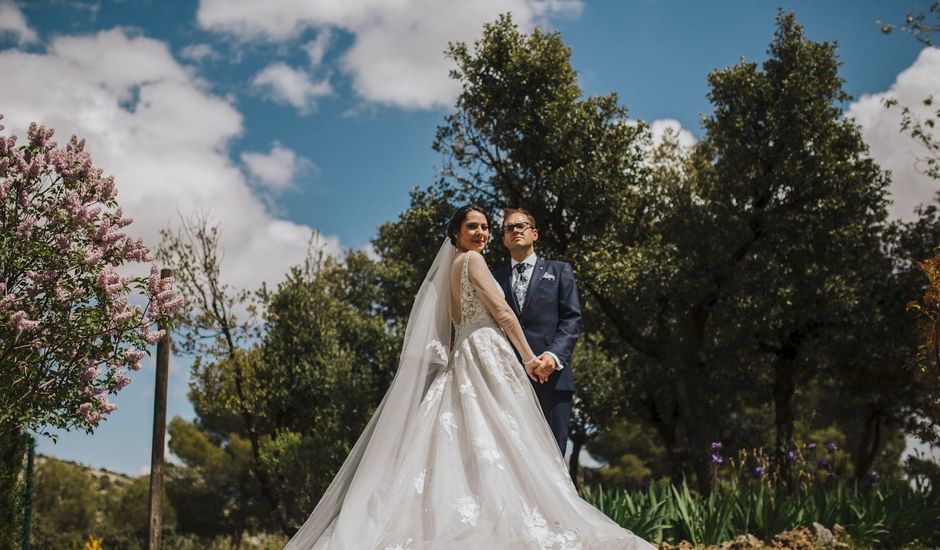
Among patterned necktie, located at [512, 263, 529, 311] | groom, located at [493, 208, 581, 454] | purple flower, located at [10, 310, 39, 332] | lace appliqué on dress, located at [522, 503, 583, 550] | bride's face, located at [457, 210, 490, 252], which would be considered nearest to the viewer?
lace appliqué on dress, located at [522, 503, 583, 550]

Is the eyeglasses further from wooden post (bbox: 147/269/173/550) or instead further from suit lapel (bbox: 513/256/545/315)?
wooden post (bbox: 147/269/173/550)

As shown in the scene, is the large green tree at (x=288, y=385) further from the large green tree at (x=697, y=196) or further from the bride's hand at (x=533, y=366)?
the bride's hand at (x=533, y=366)

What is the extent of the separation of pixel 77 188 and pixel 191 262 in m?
13.4

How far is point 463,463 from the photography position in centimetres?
680

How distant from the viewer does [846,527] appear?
1214cm

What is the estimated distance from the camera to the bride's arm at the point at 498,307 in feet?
24.2

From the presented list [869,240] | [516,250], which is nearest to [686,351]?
[869,240]

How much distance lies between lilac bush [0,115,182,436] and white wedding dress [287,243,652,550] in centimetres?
416

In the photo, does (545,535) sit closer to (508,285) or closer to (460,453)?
(460,453)

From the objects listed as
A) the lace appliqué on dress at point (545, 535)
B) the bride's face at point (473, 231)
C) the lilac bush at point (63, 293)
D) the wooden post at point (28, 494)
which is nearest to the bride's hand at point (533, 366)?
the bride's face at point (473, 231)

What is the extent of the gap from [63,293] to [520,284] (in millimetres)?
5512

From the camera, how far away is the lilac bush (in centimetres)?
980

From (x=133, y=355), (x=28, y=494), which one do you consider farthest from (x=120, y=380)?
(x=28, y=494)

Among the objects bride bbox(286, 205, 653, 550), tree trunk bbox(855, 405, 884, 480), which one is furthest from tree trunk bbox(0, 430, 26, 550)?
tree trunk bbox(855, 405, 884, 480)
